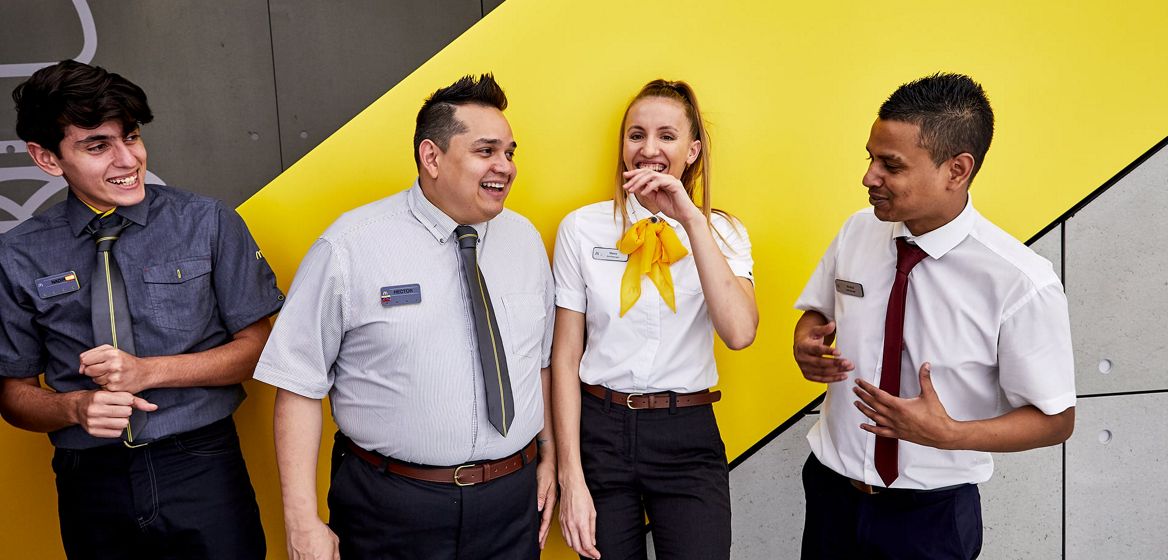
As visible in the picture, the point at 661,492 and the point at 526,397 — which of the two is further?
the point at 661,492

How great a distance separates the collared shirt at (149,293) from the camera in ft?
6.40

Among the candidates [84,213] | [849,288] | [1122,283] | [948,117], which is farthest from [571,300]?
[1122,283]

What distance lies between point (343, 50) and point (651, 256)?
1.26 meters

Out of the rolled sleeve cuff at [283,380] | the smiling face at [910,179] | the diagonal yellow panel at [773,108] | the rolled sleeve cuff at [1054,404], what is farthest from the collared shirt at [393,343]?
the rolled sleeve cuff at [1054,404]

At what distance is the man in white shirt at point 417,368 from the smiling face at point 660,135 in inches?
18.5

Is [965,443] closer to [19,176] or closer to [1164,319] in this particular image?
[1164,319]

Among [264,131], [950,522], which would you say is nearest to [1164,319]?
[950,522]

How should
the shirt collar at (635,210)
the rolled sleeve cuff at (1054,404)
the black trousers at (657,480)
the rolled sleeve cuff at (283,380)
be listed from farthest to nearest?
the shirt collar at (635,210)
the black trousers at (657,480)
the rolled sleeve cuff at (283,380)
the rolled sleeve cuff at (1054,404)

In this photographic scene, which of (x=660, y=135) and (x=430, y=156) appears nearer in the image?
(x=430, y=156)

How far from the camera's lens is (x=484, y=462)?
1.99m

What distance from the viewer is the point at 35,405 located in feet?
6.39

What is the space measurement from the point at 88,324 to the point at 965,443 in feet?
7.56

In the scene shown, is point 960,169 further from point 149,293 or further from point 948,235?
point 149,293

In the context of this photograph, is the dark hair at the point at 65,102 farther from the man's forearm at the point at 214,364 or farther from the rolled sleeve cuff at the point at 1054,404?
the rolled sleeve cuff at the point at 1054,404
